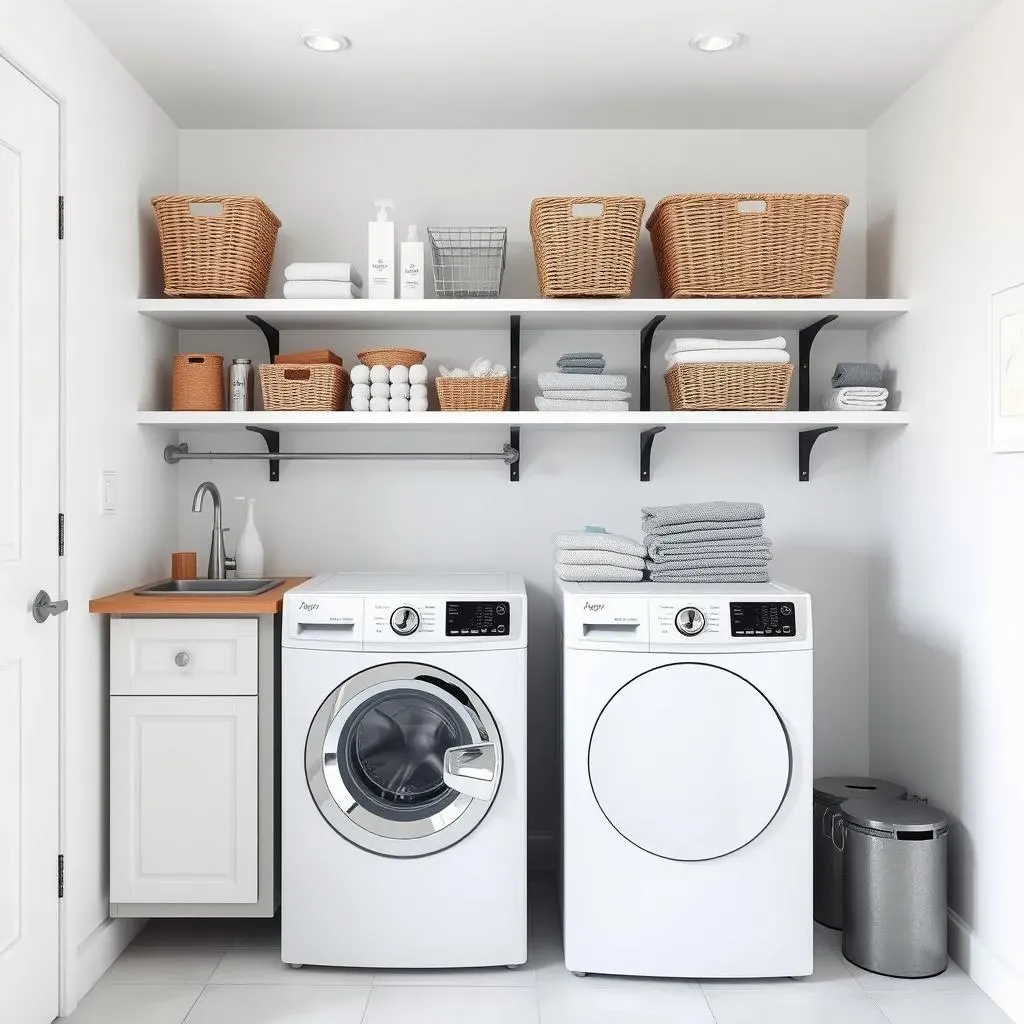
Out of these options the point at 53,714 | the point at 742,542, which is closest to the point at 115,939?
the point at 53,714

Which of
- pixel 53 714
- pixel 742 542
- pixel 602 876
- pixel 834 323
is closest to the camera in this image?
pixel 53 714

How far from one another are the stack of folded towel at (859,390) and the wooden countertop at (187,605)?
1.66 metres

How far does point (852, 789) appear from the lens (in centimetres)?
272

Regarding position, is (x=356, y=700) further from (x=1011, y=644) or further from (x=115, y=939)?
(x=1011, y=644)

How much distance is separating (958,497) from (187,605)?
1.96 meters

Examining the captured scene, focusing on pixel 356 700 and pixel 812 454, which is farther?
pixel 812 454

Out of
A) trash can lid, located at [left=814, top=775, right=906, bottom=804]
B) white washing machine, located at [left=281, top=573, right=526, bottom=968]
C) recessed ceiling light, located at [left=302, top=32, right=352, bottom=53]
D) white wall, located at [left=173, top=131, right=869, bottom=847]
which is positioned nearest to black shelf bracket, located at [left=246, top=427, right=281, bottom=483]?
white wall, located at [left=173, top=131, right=869, bottom=847]

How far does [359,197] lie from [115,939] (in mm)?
2234

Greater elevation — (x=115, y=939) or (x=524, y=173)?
(x=524, y=173)

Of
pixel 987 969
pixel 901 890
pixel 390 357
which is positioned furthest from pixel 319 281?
pixel 987 969

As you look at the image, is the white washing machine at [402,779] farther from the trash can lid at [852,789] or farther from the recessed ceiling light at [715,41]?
the recessed ceiling light at [715,41]

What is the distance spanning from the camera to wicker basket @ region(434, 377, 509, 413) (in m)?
2.72

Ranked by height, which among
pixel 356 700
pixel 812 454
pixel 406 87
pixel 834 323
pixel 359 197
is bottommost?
pixel 356 700

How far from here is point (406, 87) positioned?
2.73m
